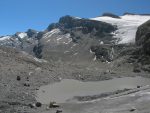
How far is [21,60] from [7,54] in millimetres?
2871

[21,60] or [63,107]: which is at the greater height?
[21,60]

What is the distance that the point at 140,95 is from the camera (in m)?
31.7

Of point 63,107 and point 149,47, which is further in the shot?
point 149,47

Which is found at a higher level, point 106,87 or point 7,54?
point 7,54

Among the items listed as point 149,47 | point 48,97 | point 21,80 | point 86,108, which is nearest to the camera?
point 86,108

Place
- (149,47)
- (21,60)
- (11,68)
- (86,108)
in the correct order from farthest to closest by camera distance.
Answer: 1. (149,47)
2. (21,60)
3. (11,68)
4. (86,108)

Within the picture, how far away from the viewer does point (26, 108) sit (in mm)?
30625

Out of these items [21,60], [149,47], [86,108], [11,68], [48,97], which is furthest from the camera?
[149,47]

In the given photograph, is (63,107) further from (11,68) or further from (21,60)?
(21,60)

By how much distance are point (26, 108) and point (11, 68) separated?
26.4 metres

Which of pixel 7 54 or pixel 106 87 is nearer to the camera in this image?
pixel 106 87

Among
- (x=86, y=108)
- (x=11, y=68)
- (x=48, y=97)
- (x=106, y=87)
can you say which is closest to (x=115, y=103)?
(x=86, y=108)

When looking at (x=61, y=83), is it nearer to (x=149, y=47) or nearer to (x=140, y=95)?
(x=140, y=95)

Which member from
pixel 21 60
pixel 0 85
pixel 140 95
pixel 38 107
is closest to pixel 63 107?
pixel 38 107
